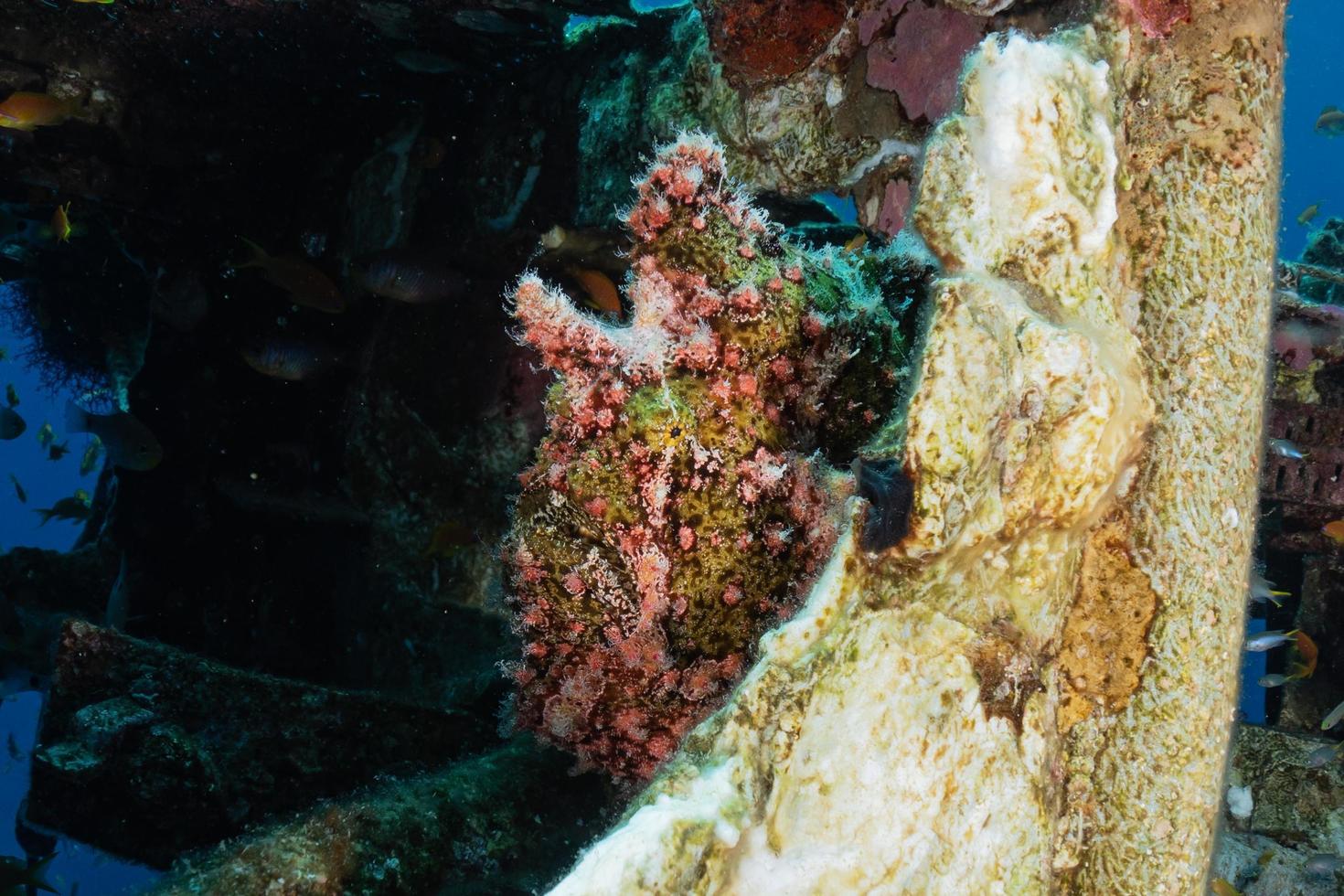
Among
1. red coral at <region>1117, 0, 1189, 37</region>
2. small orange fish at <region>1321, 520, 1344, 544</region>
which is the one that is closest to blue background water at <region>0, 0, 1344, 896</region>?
small orange fish at <region>1321, 520, 1344, 544</region>

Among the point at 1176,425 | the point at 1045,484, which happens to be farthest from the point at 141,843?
the point at 1176,425

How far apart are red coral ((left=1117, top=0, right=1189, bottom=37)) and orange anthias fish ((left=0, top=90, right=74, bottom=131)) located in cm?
545

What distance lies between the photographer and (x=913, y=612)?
1762 millimetres

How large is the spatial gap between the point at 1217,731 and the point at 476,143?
5.67 meters

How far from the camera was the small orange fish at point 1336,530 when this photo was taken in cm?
443

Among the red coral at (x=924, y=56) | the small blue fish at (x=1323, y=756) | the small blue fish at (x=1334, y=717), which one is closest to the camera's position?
the red coral at (x=924, y=56)

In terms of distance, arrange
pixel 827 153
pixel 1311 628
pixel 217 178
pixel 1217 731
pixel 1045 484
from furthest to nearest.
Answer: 1. pixel 217 178
2. pixel 1311 628
3. pixel 827 153
4. pixel 1217 731
5. pixel 1045 484

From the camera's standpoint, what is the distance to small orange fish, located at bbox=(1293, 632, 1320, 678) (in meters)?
4.63

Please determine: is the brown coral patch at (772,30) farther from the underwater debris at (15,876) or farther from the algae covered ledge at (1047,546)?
the underwater debris at (15,876)

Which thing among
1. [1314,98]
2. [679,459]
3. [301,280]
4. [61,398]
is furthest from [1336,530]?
[1314,98]

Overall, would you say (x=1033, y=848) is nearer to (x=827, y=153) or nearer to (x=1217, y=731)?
(x=1217, y=731)

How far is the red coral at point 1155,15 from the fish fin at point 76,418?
7.40m

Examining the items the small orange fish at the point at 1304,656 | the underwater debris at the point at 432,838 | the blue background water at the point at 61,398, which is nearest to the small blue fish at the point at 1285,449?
the small orange fish at the point at 1304,656

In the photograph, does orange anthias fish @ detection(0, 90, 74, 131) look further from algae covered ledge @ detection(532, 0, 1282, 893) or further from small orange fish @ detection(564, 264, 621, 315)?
algae covered ledge @ detection(532, 0, 1282, 893)
